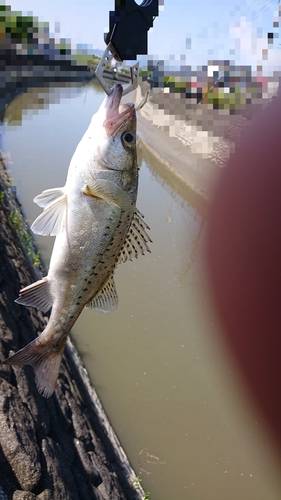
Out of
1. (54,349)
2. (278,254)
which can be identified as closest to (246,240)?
(278,254)

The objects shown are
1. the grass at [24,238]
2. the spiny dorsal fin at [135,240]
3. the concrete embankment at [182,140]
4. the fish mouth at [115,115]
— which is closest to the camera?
the fish mouth at [115,115]

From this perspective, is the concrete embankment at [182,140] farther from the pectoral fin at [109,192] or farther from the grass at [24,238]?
the pectoral fin at [109,192]

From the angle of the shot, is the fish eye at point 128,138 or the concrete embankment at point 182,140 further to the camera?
the concrete embankment at point 182,140

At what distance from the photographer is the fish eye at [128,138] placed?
1.83 meters

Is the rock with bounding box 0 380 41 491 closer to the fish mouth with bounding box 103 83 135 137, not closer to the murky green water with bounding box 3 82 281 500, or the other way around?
the fish mouth with bounding box 103 83 135 137

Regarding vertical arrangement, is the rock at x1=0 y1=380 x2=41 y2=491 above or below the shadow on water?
below

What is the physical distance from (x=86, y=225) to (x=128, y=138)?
509 millimetres

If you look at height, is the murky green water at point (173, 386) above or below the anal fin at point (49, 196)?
below

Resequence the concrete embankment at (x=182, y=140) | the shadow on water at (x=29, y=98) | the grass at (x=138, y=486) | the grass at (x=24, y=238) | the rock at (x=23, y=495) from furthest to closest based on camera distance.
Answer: the shadow on water at (x=29, y=98) → the concrete embankment at (x=182, y=140) → the grass at (x=24, y=238) → the grass at (x=138, y=486) → the rock at (x=23, y=495)

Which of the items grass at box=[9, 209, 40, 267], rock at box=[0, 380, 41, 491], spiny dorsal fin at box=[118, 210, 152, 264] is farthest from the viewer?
grass at box=[9, 209, 40, 267]

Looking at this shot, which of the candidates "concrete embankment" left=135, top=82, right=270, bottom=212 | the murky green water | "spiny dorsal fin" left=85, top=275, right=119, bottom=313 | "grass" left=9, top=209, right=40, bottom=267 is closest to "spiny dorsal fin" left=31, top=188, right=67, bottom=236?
"spiny dorsal fin" left=85, top=275, right=119, bottom=313

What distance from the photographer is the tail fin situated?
1777 millimetres

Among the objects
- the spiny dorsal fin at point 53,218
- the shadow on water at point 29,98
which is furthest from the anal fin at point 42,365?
the shadow on water at point 29,98

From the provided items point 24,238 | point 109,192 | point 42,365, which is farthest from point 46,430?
point 24,238
